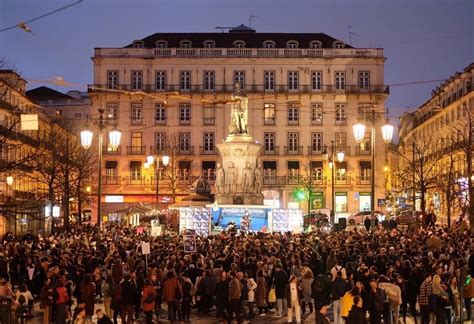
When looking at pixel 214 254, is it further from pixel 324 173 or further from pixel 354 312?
pixel 324 173

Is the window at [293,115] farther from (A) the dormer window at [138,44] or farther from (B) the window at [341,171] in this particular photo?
(A) the dormer window at [138,44]

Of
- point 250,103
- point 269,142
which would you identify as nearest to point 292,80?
point 250,103

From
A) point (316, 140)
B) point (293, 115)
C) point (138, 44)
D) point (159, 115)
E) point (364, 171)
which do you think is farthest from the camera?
point (138, 44)

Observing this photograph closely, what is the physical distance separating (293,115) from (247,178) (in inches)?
1459

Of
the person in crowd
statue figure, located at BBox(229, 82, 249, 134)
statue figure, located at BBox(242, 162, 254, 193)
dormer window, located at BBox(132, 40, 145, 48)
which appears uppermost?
dormer window, located at BBox(132, 40, 145, 48)

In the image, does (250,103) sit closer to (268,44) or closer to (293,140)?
(293,140)

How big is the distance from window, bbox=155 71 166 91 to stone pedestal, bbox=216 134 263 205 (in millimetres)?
36872

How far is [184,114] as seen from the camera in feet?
292

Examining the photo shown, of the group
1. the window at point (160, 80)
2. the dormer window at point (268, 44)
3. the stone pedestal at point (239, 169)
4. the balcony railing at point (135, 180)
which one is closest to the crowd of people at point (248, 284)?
the stone pedestal at point (239, 169)

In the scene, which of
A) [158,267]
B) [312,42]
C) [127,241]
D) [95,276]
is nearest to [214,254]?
[158,267]

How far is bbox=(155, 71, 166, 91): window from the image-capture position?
291 ft

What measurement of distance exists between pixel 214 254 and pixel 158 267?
3.48 meters

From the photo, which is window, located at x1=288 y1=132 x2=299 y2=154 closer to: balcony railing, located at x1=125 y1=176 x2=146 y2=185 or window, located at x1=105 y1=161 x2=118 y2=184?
balcony railing, located at x1=125 y1=176 x2=146 y2=185

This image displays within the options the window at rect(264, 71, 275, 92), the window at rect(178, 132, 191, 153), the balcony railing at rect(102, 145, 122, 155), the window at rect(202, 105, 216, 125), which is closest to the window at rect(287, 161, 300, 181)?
the window at rect(264, 71, 275, 92)
